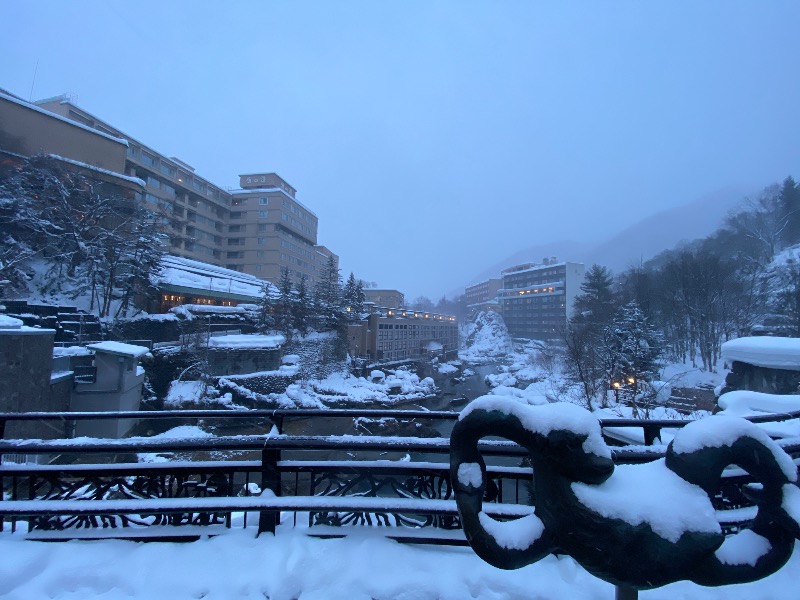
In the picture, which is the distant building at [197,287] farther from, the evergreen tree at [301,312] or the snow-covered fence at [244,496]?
the snow-covered fence at [244,496]

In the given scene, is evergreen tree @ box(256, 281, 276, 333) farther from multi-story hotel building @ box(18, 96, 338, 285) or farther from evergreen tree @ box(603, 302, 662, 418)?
evergreen tree @ box(603, 302, 662, 418)

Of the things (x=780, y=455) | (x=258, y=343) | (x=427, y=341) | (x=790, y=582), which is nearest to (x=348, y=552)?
(x=780, y=455)

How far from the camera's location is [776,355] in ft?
24.8

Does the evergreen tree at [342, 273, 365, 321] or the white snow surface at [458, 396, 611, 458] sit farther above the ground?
the evergreen tree at [342, 273, 365, 321]

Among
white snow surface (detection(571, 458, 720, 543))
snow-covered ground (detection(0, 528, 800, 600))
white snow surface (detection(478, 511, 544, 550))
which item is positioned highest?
white snow surface (detection(571, 458, 720, 543))

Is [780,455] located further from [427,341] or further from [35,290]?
[427,341]

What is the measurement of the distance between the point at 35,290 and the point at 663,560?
28.9 meters

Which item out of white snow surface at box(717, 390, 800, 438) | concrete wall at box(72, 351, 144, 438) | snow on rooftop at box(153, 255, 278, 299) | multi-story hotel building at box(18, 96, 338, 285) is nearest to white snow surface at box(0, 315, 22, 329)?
concrete wall at box(72, 351, 144, 438)

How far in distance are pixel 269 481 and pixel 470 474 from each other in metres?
1.58

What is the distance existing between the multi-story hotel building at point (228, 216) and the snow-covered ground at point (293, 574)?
4365cm

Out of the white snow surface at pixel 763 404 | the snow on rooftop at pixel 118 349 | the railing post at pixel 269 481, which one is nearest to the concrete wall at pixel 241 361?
the snow on rooftop at pixel 118 349

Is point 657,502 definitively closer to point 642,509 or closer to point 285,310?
point 642,509

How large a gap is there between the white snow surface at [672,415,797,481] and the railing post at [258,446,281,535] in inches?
84.8

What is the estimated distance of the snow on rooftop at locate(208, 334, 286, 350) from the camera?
22219mm
